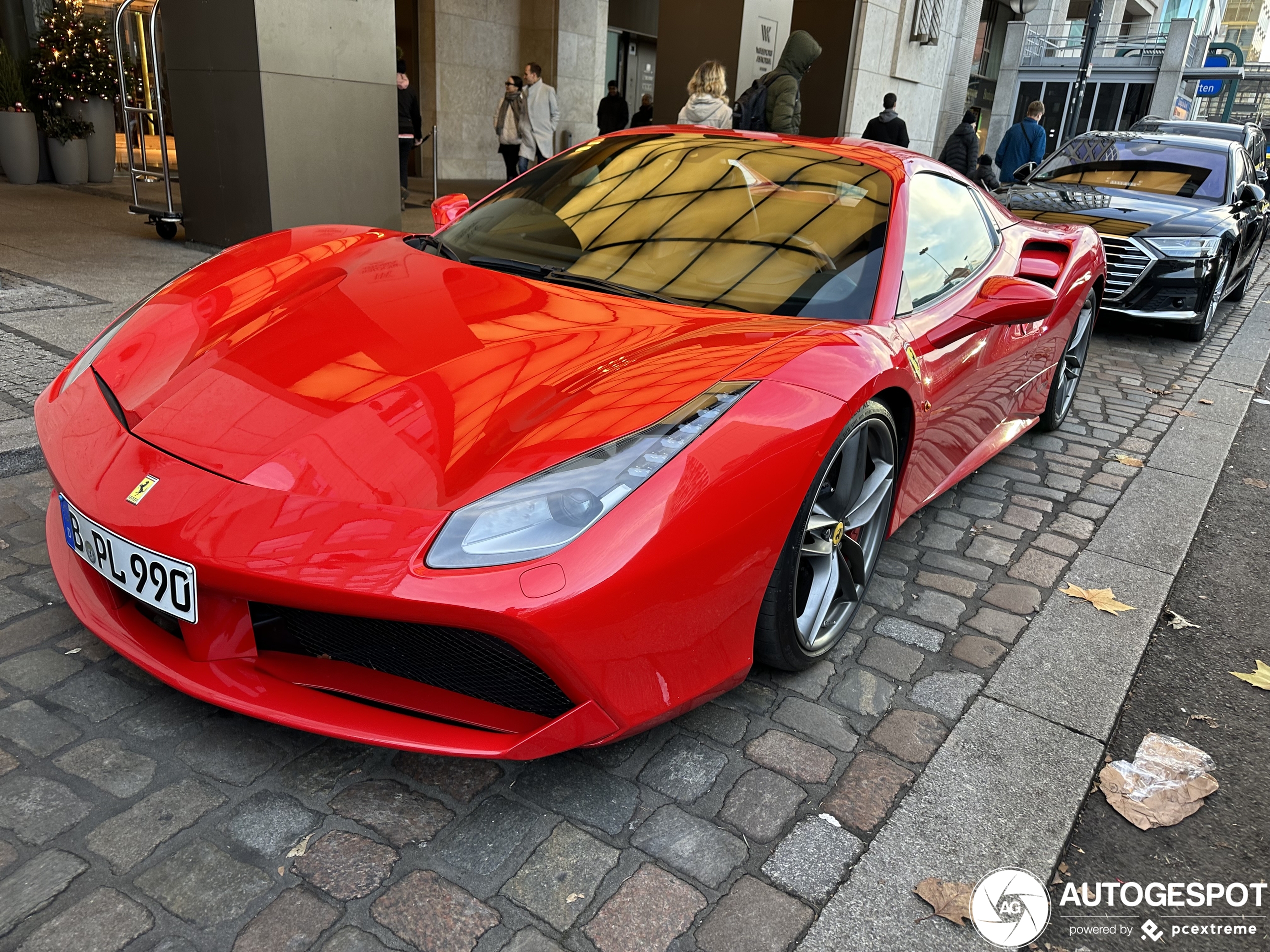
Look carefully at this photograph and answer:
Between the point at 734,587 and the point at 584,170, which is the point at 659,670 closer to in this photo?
the point at 734,587

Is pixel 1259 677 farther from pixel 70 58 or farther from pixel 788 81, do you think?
pixel 70 58

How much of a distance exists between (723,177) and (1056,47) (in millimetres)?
34270

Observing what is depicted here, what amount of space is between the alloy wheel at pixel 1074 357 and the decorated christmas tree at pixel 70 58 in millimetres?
10542

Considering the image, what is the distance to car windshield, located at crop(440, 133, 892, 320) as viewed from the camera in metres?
2.60

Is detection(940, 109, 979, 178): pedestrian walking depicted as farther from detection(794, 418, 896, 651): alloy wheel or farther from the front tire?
detection(794, 418, 896, 651): alloy wheel

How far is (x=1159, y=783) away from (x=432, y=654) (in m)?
1.74

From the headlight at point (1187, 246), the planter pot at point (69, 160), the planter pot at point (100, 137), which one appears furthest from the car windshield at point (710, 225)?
the planter pot at point (100, 137)

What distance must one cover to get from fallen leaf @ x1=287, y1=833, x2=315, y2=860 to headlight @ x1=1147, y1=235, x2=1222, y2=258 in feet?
23.8

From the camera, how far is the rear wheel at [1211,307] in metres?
7.09

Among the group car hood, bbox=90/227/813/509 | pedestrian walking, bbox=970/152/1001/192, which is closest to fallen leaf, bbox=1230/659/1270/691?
car hood, bbox=90/227/813/509

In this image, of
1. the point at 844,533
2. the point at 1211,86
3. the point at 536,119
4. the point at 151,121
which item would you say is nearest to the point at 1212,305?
the point at 844,533

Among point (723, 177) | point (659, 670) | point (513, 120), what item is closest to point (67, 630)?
point (659, 670)

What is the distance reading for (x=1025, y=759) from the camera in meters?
2.18

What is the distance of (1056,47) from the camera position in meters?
31.0
